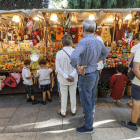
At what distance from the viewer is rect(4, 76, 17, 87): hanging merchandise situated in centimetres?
375

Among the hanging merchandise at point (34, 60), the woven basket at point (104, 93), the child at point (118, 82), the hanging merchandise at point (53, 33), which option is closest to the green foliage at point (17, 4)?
the hanging merchandise at point (53, 33)

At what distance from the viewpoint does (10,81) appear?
3764 mm

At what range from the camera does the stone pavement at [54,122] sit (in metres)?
2.19

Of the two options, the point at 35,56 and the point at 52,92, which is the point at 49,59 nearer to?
the point at 35,56

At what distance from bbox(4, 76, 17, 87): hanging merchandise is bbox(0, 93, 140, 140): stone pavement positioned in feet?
1.81

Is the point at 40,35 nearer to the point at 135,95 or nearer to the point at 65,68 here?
the point at 65,68

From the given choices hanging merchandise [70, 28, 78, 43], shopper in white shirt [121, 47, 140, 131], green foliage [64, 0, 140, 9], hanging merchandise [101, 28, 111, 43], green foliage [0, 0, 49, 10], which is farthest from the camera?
green foliage [0, 0, 49, 10]

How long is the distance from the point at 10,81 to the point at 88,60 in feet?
9.61

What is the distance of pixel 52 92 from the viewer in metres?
4.29

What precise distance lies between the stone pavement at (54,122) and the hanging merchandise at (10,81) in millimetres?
553

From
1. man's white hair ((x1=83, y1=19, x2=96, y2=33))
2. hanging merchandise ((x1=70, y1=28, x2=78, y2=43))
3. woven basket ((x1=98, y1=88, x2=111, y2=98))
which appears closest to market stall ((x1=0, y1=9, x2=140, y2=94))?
hanging merchandise ((x1=70, y1=28, x2=78, y2=43))

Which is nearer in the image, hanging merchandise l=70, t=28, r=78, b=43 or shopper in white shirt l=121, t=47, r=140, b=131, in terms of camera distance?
shopper in white shirt l=121, t=47, r=140, b=131

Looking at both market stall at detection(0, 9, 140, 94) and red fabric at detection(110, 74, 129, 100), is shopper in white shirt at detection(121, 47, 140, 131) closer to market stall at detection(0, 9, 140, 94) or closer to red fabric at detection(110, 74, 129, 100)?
red fabric at detection(110, 74, 129, 100)

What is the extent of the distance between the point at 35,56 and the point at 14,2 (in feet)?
54.0
